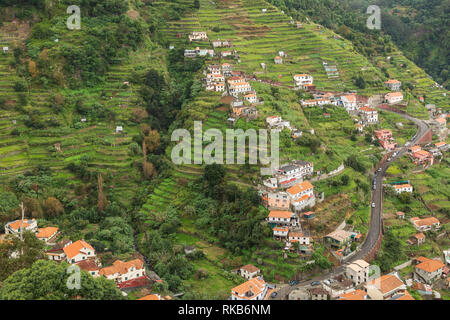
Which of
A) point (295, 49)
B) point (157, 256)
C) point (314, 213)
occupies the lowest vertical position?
point (157, 256)

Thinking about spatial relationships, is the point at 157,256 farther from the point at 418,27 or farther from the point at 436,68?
the point at 418,27

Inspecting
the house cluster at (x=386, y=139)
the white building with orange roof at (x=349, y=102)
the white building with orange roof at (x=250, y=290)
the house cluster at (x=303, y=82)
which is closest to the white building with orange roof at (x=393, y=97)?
the white building with orange roof at (x=349, y=102)

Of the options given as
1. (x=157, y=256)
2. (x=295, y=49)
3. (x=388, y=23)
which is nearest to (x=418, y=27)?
(x=388, y=23)

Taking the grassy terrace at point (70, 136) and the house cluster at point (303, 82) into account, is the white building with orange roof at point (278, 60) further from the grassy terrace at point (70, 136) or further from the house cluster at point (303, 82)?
the grassy terrace at point (70, 136)

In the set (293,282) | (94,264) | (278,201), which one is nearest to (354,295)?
(293,282)

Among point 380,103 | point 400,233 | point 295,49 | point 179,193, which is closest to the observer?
point 400,233

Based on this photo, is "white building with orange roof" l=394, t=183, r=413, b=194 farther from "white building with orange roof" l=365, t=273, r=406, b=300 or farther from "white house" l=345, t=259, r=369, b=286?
"white house" l=345, t=259, r=369, b=286
